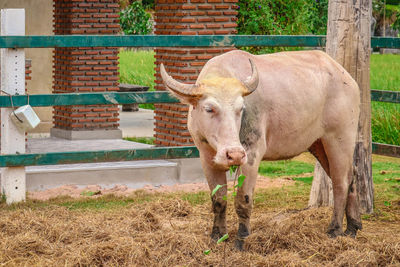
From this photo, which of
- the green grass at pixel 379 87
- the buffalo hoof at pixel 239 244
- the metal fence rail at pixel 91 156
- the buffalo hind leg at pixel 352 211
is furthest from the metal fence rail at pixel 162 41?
the green grass at pixel 379 87

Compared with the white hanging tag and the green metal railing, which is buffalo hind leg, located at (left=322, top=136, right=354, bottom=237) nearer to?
the green metal railing

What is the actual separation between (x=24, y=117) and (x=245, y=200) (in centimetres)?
309

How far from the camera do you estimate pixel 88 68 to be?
13383 millimetres

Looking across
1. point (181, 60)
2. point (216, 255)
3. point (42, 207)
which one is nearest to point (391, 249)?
point (216, 255)

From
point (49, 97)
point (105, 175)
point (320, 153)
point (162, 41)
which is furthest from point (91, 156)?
point (320, 153)

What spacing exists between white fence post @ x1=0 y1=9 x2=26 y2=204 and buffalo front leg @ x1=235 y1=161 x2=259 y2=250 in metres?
3.24

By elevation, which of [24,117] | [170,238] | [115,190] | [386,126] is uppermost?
[24,117]

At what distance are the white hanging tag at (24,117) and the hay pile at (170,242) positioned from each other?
3.40 ft

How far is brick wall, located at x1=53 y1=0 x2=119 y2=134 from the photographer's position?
1327 centimetres

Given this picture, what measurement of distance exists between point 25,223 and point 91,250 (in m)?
1.37

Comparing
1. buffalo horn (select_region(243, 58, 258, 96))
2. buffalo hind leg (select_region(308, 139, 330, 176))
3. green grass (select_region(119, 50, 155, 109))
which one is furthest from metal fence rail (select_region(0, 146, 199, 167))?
green grass (select_region(119, 50, 155, 109))

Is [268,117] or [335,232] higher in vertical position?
[268,117]

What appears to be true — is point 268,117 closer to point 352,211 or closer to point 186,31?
point 352,211

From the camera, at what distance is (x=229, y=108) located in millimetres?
6039
